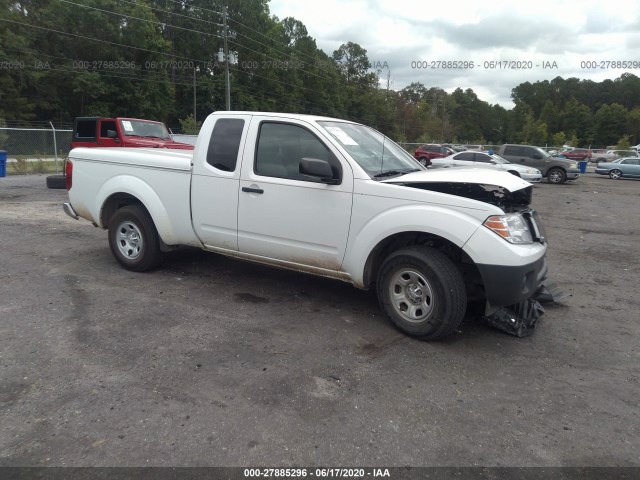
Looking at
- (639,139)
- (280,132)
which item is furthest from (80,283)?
(639,139)

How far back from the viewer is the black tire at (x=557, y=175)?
2375cm

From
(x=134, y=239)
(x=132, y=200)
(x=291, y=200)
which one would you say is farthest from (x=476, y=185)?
(x=132, y=200)

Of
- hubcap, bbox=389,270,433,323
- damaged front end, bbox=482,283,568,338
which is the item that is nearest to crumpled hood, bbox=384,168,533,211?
hubcap, bbox=389,270,433,323

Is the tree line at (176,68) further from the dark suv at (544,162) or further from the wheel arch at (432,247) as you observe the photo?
the wheel arch at (432,247)

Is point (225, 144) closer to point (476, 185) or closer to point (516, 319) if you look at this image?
point (476, 185)

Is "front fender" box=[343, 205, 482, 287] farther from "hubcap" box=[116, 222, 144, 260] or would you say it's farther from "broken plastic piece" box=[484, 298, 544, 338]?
"hubcap" box=[116, 222, 144, 260]

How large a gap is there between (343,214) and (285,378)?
1.58 m

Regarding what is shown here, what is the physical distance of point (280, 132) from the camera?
477cm

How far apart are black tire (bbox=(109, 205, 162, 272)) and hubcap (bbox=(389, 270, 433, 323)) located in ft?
9.70

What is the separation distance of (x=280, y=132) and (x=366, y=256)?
1.55 m

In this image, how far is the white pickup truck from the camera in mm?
3869

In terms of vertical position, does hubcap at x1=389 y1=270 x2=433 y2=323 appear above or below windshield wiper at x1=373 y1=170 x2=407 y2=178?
below

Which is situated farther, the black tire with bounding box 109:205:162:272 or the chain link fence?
the chain link fence

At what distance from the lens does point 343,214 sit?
432 centimetres
